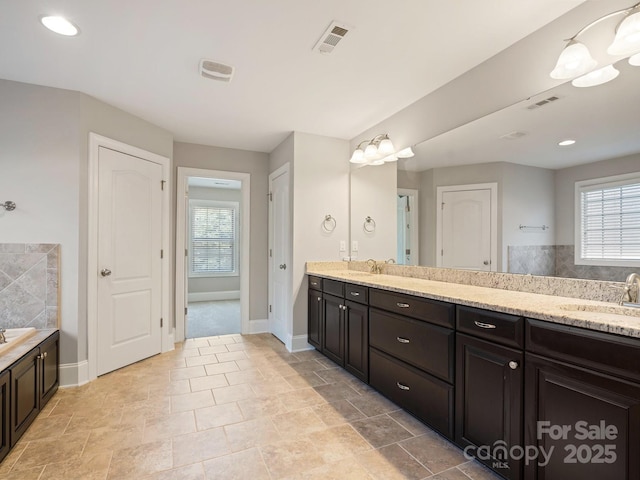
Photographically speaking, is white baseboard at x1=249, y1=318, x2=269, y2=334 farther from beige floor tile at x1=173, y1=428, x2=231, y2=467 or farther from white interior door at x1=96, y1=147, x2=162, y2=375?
beige floor tile at x1=173, y1=428, x2=231, y2=467

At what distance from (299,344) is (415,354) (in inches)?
72.1

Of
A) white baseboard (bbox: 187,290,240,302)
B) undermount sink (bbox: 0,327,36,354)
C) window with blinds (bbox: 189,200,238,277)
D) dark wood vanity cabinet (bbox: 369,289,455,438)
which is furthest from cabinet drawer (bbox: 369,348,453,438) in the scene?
window with blinds (bbox: 189,200,238,277)

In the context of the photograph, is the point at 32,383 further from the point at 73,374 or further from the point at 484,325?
the point at 484,325

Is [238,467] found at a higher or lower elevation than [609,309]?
lower

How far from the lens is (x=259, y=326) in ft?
14.7

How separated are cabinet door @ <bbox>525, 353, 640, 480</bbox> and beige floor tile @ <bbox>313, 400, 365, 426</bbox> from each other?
1.08m

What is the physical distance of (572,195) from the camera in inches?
75.8

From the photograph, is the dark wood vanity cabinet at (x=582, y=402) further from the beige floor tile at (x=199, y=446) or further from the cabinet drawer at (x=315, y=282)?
the cabinet drawer at (x=315, y=282)

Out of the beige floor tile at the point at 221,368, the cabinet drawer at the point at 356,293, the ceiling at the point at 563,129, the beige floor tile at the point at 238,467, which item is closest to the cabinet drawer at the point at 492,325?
the cabinet drawer at the point at 356,293

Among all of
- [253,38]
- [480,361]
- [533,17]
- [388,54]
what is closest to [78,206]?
[253,38]

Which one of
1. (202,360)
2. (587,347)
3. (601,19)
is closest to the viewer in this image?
(587,347)

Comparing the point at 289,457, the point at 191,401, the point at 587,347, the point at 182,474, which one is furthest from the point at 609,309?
the point at 191,401

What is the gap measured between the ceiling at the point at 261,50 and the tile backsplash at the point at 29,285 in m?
1.35

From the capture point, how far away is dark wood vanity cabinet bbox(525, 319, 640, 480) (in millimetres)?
1181
